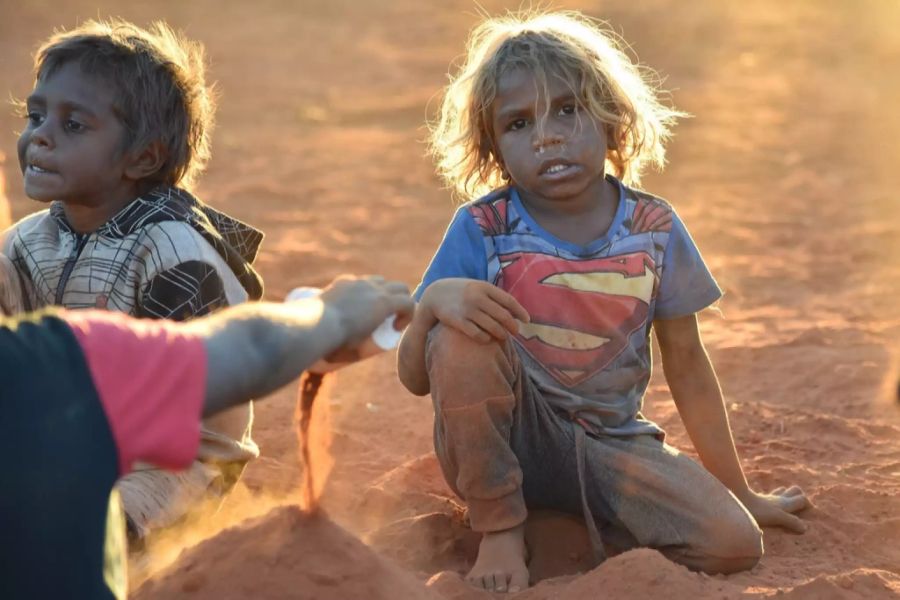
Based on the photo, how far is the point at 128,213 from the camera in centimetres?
349

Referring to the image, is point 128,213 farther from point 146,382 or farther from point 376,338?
point 146,382

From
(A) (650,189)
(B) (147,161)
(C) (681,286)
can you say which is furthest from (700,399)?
(A) (650,189)

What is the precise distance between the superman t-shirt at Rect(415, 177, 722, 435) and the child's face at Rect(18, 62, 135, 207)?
2.95 ft

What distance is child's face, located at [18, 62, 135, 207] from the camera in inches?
135

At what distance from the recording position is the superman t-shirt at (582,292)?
11.6 ft

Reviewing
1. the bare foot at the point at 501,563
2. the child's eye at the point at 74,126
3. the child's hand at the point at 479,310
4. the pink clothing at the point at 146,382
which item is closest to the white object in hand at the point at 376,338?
the pink clothing at the point at 146,382

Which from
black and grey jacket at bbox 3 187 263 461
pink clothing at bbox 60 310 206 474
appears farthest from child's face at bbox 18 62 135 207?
pink clothing at bbox 60 310 206 474

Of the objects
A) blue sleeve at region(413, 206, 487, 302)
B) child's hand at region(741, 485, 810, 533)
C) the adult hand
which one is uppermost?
the adult hand

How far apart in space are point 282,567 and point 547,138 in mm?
1550

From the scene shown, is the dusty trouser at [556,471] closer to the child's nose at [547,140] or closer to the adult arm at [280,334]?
the child's nose at [547,140]

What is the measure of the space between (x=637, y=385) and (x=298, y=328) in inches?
75.8

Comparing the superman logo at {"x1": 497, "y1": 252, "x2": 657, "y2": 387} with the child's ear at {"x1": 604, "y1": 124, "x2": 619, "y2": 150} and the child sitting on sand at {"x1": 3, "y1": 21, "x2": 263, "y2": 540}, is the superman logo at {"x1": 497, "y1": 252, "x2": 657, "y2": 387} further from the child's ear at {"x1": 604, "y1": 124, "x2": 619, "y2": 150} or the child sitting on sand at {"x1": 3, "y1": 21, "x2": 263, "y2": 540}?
the child sitting on sand at {"x1": 3, "y1": 21, "x2": 263, "y2": 540}

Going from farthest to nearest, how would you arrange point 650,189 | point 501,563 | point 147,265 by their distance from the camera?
1. point 650,189
2. point 147,265
3. point 501,563

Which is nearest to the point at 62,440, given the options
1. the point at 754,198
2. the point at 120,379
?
the point at 120,379
